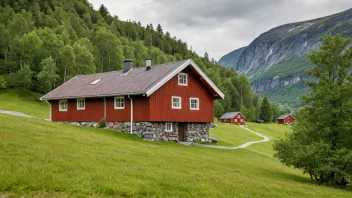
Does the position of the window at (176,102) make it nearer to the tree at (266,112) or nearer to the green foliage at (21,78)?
the green foliage at (21,78)

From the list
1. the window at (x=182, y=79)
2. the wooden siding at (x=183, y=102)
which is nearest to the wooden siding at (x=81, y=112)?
the wooden siding at (x=183, y=102)

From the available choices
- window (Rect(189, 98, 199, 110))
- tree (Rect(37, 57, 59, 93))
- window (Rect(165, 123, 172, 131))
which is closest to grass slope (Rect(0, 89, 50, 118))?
tree (Rect(37, 57, 59, 93))

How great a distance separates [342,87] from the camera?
72.9 feet

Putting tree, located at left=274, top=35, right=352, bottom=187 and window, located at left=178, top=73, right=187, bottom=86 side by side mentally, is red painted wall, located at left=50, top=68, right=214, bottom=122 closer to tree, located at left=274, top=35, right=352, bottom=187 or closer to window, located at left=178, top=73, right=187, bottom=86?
window, located at left=178, top=73, right=187, bottom=86

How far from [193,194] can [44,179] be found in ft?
15.2

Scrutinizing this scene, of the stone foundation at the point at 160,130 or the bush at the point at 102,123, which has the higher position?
the bush at the point at 102,123

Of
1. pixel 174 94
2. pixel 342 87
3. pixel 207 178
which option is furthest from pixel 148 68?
pixel 207 178

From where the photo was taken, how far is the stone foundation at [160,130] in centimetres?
3312

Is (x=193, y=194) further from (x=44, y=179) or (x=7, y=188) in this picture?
(x=7, y=188)

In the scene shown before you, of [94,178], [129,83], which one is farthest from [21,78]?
[94,178]

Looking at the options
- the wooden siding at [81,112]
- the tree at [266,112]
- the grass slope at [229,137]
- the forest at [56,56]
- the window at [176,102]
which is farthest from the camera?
the tree at [266,112]

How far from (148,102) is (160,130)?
322 cm

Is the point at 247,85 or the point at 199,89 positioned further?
the point at 247,85

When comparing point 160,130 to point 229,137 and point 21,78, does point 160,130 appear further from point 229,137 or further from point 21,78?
point 21,78
